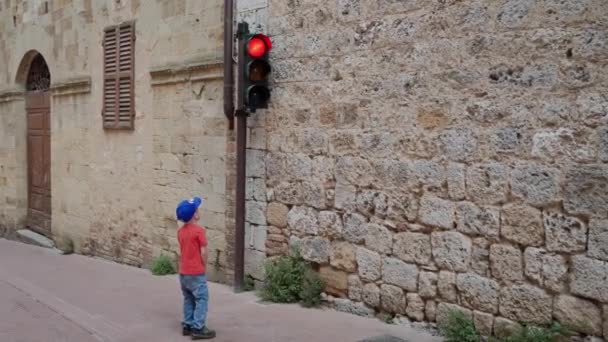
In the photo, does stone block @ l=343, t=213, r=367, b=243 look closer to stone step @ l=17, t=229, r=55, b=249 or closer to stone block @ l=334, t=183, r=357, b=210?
stone block @ l=334, t=183, r=357, b=210

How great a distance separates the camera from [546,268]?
444 cm

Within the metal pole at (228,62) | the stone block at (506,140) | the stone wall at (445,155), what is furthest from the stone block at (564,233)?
the metal pole at (228,62)

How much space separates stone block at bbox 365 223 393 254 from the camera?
554cm

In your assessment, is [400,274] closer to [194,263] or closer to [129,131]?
[194,263]

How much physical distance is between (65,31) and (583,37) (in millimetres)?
9493

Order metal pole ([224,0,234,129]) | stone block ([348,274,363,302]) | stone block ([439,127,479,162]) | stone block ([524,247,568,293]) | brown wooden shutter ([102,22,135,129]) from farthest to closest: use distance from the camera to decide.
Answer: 1. brown wooden shutter ([102,22,135,129])
2. metal pole ([224,0,234,129])
3. stone block ([348,274,363,302])
4. stone block ([439,127,479,162])
5. stone block ([524,247,568,293])

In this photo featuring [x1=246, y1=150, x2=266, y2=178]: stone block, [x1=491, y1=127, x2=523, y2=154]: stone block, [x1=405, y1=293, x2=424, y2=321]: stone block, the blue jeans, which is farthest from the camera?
[x1=246, y1=150, x2=266, y2=178]: stone block

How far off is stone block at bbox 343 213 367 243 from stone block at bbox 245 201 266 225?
120cm

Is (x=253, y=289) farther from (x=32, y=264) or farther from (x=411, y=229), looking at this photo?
(x=32, y=264)

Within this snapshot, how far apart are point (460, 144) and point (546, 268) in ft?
3.76

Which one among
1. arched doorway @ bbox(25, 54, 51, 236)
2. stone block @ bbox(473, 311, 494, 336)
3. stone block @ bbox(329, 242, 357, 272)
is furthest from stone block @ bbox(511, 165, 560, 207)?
arched doorway @ bbox(25, 54, 51, 236)

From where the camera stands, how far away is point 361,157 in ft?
18.9

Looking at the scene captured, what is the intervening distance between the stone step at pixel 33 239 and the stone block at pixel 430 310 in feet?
28.7

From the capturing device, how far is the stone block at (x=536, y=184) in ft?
14.4
